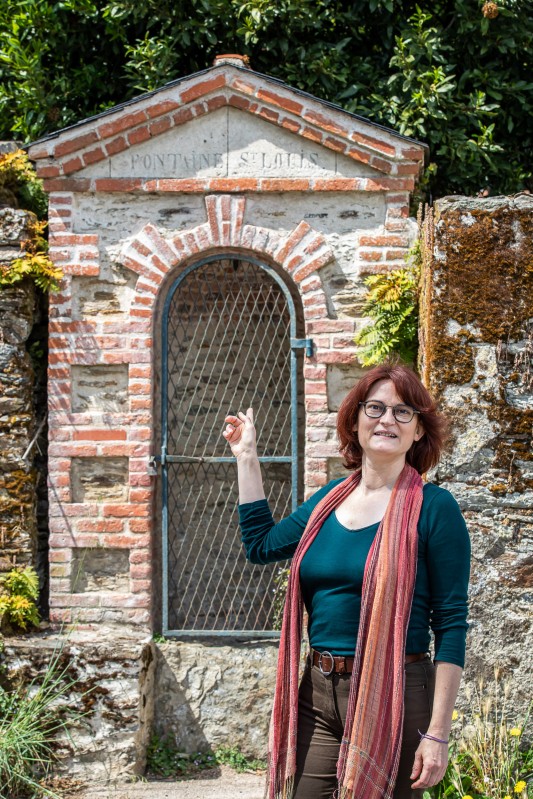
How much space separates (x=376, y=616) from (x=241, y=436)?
84 cm

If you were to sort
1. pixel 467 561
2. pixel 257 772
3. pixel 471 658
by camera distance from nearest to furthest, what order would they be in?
pixel 467 561 < pixel 471 658 < pixel 257 772

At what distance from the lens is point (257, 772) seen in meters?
5.56

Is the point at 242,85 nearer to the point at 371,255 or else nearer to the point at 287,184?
the point at 287,184

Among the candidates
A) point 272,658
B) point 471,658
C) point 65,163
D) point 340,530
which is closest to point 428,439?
point 340,530

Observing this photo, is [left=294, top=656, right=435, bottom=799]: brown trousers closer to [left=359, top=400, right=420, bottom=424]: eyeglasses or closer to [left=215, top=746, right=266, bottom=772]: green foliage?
[left=359, top=400, right=420, bottom=424]: eyeglasses

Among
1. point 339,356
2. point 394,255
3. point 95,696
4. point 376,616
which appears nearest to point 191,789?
point 95,696

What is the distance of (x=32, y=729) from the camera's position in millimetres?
5168

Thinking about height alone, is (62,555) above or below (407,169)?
below

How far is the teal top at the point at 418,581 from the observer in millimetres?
2797

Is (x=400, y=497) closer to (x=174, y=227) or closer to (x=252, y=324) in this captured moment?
(x=174, y=227)

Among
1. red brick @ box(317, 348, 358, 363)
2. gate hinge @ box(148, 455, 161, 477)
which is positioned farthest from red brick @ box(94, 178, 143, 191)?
gate hinge @ box(148, 455, 161, 477)

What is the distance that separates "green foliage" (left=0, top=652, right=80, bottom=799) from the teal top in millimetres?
2647

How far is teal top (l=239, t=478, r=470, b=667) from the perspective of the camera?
280 centimetres

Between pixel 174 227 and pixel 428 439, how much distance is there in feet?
10.2
